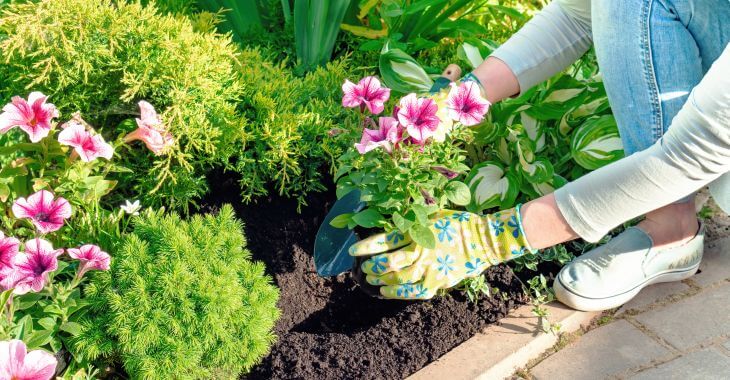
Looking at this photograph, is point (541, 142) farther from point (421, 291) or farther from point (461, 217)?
point (421, 291)

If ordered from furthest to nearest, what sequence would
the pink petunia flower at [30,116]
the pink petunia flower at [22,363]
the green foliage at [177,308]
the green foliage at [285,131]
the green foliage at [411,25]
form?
the green foliage at [411,25] < the green foliage at [285,131] < the pink petunia flower at [30,116] < the green foliage at [177,308] < the pink petunia flower at [22,363]

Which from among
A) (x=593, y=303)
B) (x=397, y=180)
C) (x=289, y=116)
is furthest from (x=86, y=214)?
(x=593, y=303)

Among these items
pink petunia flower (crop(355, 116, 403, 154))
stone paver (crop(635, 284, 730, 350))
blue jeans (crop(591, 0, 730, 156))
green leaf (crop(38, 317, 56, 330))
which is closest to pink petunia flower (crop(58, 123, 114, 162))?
green leaf (crop(38, 317, 56, 330))

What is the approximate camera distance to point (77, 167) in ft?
6.21

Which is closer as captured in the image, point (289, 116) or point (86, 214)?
point (86, 214)

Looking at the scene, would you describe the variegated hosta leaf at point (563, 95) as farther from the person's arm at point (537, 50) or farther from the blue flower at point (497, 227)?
the blue flower at point (497, 227)

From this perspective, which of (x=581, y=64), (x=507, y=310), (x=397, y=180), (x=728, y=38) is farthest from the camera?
(x=581, y=64)

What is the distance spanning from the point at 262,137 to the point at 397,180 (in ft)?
1.42

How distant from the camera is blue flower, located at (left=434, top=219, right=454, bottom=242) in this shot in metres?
1.97

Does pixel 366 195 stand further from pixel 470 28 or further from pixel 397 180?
pixel 470 28

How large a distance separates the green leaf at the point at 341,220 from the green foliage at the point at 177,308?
0.30 meters

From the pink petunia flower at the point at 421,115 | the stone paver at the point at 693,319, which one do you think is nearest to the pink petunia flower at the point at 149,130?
the pink petunia flower at the point at 421,115

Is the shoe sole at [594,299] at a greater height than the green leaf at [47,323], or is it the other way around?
the green leaf at [47,323]

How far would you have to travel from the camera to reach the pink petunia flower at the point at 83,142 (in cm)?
177
